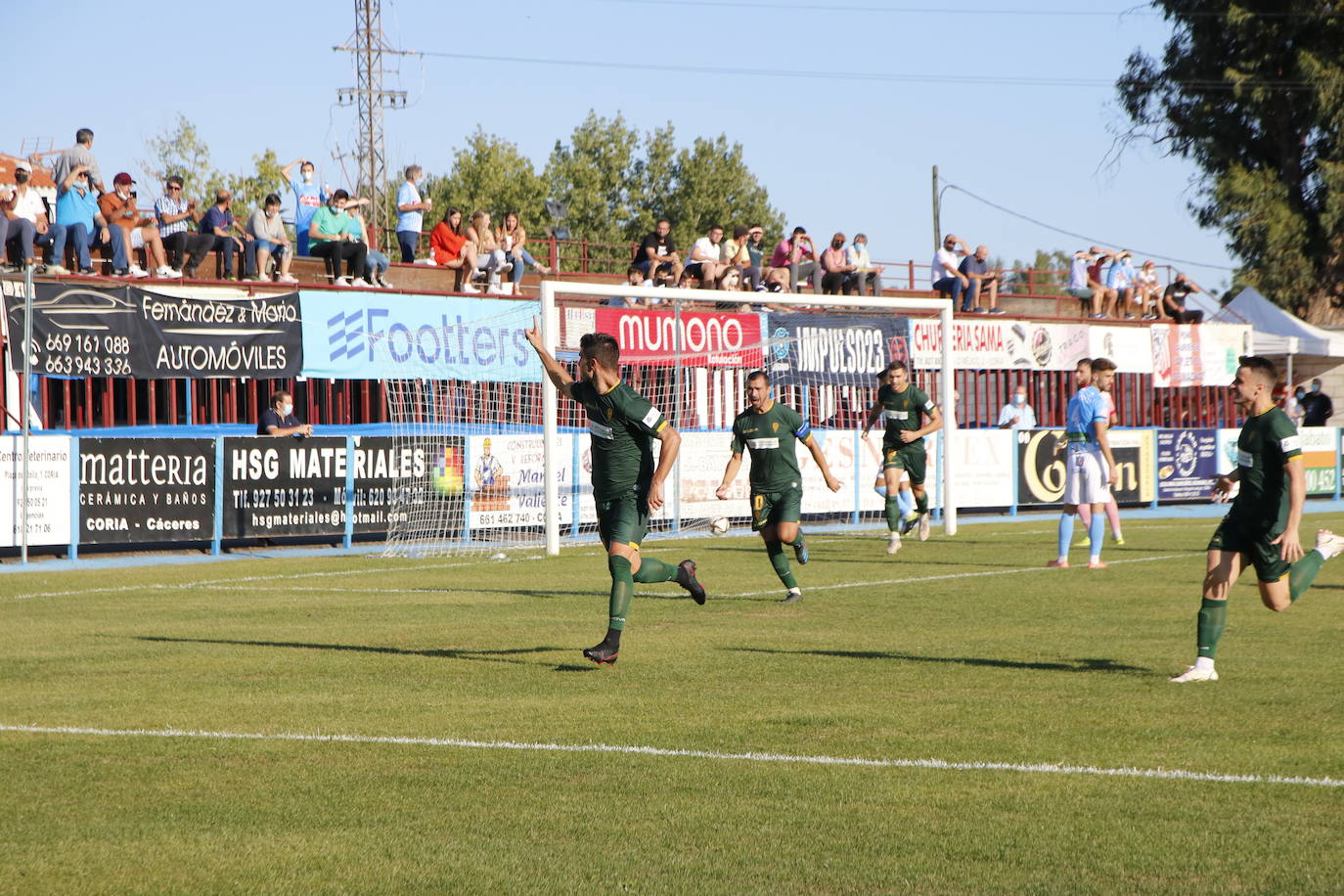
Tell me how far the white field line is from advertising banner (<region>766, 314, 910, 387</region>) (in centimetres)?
1972

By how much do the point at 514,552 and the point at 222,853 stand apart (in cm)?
1572

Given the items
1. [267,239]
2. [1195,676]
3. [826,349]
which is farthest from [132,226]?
[1195,676]

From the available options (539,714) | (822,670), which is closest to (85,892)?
(539,714)

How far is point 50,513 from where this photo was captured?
2008cm

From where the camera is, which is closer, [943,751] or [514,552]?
[943,751]

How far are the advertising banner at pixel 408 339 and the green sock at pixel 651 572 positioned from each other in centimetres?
1347

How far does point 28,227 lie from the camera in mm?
22031

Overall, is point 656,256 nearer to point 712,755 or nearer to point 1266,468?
point 1266,468

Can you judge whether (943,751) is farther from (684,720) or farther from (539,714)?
(539,714)

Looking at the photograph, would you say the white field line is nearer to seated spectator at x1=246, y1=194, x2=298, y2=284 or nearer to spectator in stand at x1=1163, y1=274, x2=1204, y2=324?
seated spectator at x1=246, y1=194, x2=298, y2=284

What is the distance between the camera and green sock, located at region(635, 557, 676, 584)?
10.7 meters

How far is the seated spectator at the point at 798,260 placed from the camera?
29.9 meters

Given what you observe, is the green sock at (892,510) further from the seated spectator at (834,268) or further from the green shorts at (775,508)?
the seated spectator at (834,268)

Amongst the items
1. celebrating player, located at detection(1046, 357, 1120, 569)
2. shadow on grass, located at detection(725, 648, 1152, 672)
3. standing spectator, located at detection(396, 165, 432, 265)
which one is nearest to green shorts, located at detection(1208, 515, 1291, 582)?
shadow on grass, located at detection(725, 648, 1152, 672)
